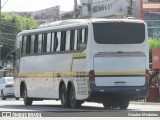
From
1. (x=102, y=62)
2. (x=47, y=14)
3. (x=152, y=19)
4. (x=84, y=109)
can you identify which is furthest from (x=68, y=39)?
(x=47, y=14)

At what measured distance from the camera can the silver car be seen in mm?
47281

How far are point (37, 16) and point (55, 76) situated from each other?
150153 millimetres

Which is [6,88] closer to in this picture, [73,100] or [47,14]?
[73,100]

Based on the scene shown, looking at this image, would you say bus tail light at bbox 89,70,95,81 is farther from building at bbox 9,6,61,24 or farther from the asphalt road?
building at bbox 9,6,61,24

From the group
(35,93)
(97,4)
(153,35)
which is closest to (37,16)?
(97,4)

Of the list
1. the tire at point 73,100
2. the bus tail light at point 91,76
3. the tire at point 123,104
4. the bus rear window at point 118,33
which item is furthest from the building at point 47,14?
the bus tail light at point 91,76

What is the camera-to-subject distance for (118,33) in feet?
92.6

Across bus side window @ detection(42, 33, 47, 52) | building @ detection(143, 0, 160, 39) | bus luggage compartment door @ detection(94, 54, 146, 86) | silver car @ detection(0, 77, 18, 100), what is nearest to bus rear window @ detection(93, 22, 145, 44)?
bus luggage compartment door @ detection(94, 54, 146, 86)

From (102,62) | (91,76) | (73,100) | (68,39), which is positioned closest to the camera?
(91,76)

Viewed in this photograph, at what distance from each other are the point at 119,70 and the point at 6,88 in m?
20.6

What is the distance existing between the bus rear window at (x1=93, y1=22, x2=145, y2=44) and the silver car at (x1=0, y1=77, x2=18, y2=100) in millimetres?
19897

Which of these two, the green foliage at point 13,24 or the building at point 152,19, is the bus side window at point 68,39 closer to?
the building at point 152,19

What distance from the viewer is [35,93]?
109 feet

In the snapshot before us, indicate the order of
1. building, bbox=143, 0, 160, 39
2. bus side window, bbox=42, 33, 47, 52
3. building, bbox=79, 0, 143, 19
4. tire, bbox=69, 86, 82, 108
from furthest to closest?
building, bbox=79, 0, 143, 19 < building, bbox=143, 0, 160, 39 < bus side window, bbox=42, 33, 47, 52 < tire, bbox=69, 86, 82, 108
